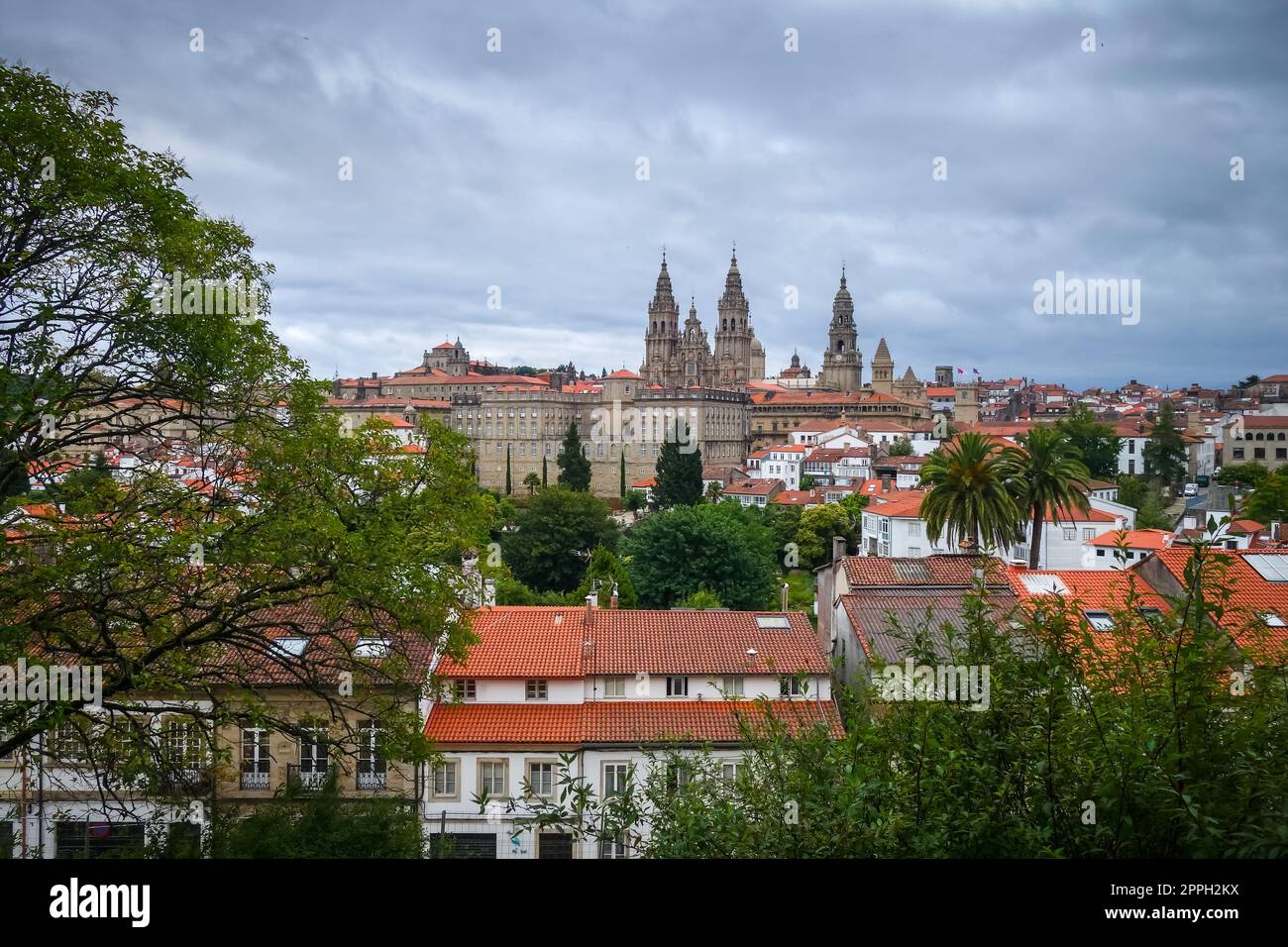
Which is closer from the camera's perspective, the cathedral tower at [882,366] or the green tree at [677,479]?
the green tree at [677,479]

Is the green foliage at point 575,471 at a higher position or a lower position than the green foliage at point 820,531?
higher

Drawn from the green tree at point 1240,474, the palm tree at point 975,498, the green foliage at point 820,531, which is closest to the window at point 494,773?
the palm tree at point 975,498

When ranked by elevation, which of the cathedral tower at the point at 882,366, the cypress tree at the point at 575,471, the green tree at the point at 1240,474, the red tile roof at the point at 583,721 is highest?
the cathedral tower at the point at 882,366

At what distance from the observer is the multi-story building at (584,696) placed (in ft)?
53.1

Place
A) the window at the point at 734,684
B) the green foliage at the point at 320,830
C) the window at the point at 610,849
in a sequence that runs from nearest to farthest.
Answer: the green foliage at the point at 320,830, the window at the point at 610,849, the window at the point at 734,684

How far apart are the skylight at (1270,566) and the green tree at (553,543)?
2945cm

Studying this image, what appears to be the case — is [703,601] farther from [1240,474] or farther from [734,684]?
[1240,474]

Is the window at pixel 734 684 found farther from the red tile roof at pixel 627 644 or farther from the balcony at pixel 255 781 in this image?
the balcony at pixel 255 781

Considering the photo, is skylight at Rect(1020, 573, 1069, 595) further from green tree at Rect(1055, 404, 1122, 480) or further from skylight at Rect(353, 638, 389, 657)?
green tree at Rect(1055, 404, 1122, 480)

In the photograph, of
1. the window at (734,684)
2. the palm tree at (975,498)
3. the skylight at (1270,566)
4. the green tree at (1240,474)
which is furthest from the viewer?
the green tree at (1240,474)

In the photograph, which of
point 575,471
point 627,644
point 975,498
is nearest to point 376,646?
point 627,644
